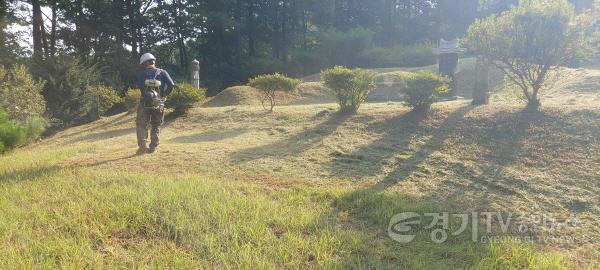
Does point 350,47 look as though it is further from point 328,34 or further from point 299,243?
point 299,243

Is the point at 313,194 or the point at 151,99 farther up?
the point at 151,99

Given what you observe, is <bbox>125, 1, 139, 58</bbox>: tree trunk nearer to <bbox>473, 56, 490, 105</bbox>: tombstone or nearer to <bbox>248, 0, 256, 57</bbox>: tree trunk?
<bbox>248, 0, 256, 57</bbox>: tree trunk

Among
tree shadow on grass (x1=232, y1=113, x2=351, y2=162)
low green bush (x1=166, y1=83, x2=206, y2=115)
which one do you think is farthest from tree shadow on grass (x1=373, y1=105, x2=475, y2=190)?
low green bush (x1=166, y1=83, x2=206, y2=115)

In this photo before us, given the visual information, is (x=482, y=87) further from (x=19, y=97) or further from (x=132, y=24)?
(x=132, y=24)

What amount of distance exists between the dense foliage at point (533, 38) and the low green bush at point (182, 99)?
7.75 meters

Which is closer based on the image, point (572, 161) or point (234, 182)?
point (234, 182)

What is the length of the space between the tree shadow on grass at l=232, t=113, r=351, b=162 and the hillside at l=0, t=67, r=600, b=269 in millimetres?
41

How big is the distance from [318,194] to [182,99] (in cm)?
832

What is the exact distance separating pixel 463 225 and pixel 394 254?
0.99m

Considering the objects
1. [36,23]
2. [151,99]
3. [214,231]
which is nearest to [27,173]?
[151,99]

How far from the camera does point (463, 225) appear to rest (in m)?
3.57

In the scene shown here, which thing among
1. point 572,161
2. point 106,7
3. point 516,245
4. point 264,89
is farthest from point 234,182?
point 106,7

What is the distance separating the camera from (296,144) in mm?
6816

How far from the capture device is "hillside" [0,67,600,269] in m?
2.87
